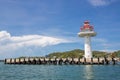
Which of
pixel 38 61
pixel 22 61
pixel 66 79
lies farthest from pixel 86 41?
pixel 66 79

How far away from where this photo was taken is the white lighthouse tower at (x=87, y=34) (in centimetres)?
9612

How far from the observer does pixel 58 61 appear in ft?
352

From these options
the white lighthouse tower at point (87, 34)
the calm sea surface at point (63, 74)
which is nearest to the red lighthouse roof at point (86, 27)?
the white lighthouse tower at point (87, 34)

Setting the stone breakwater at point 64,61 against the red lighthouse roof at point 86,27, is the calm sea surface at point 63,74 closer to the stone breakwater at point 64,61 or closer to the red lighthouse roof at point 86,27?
the stone breakwater at point 64,61

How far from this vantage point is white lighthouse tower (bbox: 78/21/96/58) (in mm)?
96125

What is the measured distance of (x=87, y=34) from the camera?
96.1 meters

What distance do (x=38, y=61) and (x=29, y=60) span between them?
3.89 meters

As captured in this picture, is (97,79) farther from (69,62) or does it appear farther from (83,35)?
(69,62)

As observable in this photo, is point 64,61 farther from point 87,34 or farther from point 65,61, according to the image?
point 87,34

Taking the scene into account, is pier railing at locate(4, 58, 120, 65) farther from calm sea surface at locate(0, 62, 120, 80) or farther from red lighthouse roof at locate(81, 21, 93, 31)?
calm sea surface at locate(0, 62, 120, 80)

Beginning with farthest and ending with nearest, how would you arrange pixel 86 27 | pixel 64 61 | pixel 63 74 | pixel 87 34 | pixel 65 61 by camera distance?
pixel 64 61 → pixel 65 61 → pixel 86 27 → pixel 87 34 → pixel 63 74

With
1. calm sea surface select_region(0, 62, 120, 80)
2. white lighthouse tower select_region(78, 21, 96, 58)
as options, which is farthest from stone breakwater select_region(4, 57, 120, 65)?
calm sea surface select_region(0, 62, 120, 80)

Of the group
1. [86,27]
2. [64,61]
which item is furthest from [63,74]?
[64,61]

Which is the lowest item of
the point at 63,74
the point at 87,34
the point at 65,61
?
the point at 63,74
